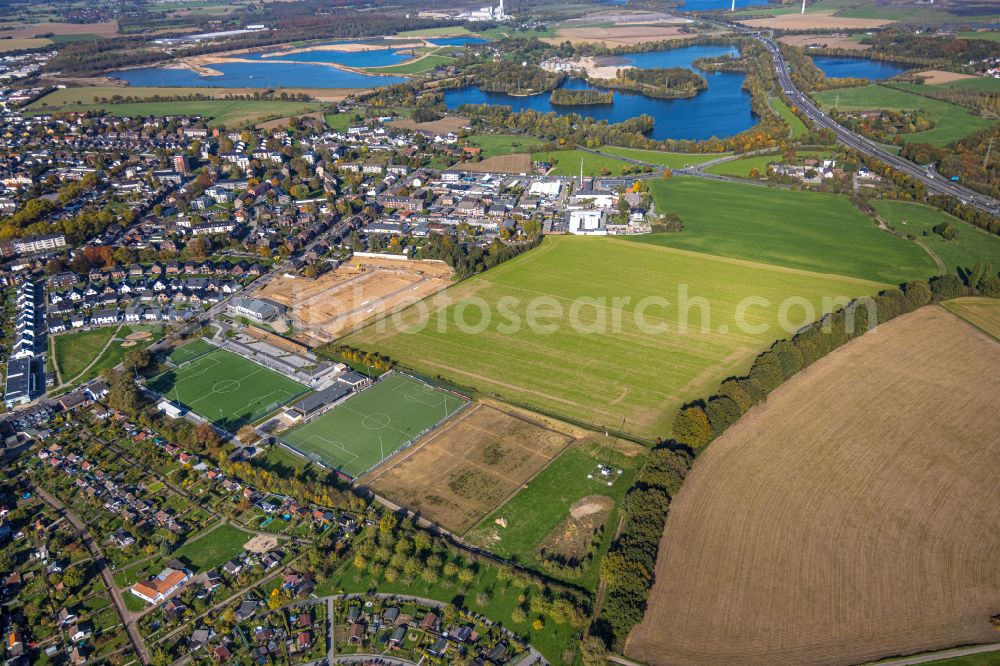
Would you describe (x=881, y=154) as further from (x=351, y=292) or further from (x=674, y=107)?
(x=351, y=292)

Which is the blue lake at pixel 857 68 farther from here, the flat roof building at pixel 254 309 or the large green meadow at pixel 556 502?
the large green meadow at pixel 556 502

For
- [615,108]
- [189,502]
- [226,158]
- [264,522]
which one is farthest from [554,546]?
[615,108]

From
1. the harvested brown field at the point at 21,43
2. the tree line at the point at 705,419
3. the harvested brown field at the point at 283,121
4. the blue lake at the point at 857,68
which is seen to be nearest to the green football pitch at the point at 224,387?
the tree line at the point at 705,419

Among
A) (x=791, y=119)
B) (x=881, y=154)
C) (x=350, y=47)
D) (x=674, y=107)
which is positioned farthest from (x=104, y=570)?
(x=350, y=47)

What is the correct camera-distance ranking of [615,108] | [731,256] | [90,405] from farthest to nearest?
1. [615,108]
2. [731,256]
3. [90,405]

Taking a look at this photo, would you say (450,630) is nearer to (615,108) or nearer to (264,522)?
(264,522)

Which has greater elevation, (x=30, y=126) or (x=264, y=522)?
(x=30, y=126)
